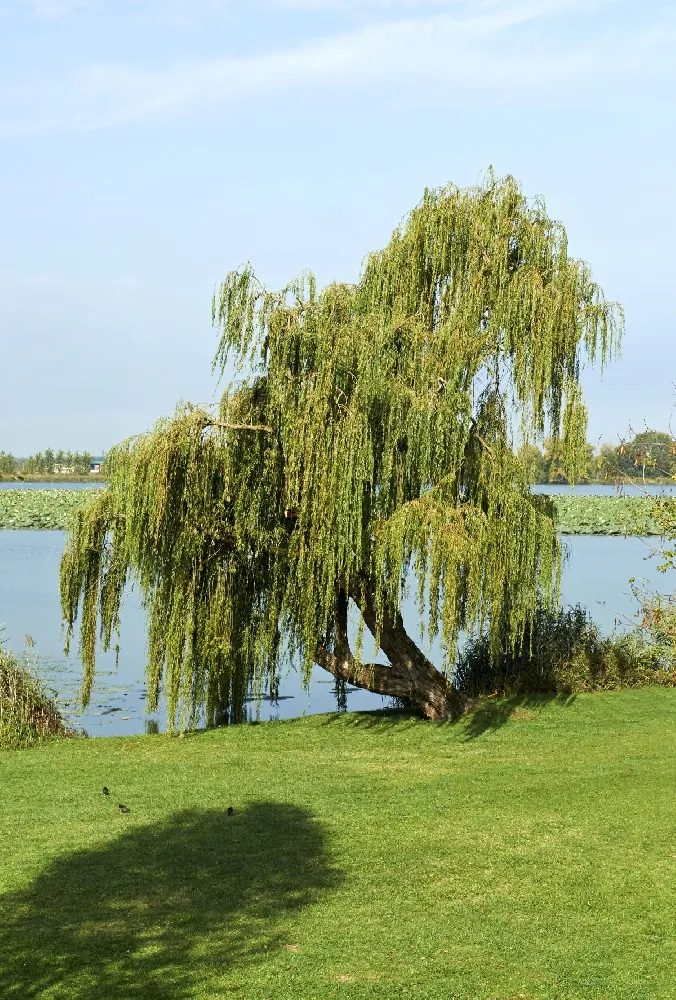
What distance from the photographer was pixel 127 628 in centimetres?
3125

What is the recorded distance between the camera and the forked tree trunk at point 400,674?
16984 millimetres

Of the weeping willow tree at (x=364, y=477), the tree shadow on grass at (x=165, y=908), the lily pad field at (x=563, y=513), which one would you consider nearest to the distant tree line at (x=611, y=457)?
the weeping willow tree at (x=364, y=477)

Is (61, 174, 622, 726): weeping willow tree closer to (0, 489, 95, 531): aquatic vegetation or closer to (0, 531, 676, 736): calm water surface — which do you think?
(0, 531, 676, 736): calm water surface

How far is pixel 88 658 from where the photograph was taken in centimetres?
1642

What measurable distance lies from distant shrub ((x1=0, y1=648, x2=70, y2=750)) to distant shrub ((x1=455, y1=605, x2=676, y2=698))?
22.5 ft

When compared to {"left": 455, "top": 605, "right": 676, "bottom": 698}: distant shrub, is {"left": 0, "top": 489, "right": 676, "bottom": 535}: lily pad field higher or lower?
higher

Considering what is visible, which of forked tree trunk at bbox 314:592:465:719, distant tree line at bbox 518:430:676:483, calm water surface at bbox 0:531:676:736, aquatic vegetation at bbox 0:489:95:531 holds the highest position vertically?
distant tree line at bbox 518:430:676:483

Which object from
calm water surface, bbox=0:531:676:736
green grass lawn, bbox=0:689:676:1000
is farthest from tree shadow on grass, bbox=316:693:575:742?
calm water surface, bbox=0:531:676:736

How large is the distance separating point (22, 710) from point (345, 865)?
24.1 feet

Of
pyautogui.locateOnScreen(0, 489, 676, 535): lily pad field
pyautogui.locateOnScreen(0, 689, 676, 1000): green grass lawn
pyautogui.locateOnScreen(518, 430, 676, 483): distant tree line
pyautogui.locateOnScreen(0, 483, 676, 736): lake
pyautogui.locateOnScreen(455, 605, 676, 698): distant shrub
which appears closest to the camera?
pyautogui.locateOnScreen(0, 689, 676, 1000): green grass lawn

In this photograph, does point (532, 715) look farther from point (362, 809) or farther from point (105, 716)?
point (105, 716)

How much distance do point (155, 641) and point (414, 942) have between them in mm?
8343

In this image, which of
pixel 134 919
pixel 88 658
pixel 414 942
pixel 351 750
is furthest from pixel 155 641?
pixel 414 942

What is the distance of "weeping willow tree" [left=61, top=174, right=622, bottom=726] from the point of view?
1491 cm
